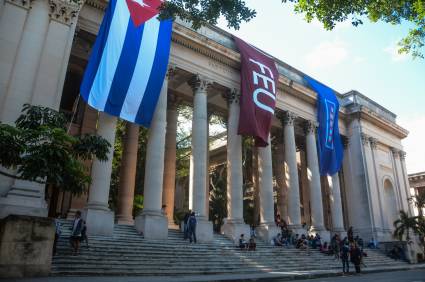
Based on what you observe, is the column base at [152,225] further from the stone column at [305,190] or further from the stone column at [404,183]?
the stone column at [404,183]

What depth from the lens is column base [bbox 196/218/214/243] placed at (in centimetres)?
1806

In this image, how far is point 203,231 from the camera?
1825 centimetres

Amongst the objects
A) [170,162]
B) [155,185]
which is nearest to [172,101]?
[170,162]

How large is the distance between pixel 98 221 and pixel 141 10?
10.5 meters

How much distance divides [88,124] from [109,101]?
6.37 metres

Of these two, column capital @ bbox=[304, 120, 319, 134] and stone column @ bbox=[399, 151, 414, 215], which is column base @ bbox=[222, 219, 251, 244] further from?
stone column @ bbox=[399, 151, 414, 215]

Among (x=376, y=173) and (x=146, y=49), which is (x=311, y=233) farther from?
(x=146, y=49)

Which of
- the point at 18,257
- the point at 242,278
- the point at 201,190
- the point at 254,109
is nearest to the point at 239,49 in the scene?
the point at 254,109

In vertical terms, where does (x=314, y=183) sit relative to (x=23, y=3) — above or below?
below

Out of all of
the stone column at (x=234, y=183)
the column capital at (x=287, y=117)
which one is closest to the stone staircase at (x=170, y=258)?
the stone column at (x=234, y=183)

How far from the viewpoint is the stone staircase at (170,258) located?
11656 millimetres

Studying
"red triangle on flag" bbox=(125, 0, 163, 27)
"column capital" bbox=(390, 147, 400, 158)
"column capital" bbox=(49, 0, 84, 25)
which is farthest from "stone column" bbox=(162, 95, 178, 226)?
"column capital" bbox=(390, 147, 400, 158)

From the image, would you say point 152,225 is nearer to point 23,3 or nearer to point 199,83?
point 199,83

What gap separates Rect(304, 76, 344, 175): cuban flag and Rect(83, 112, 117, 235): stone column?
48.6 ft
